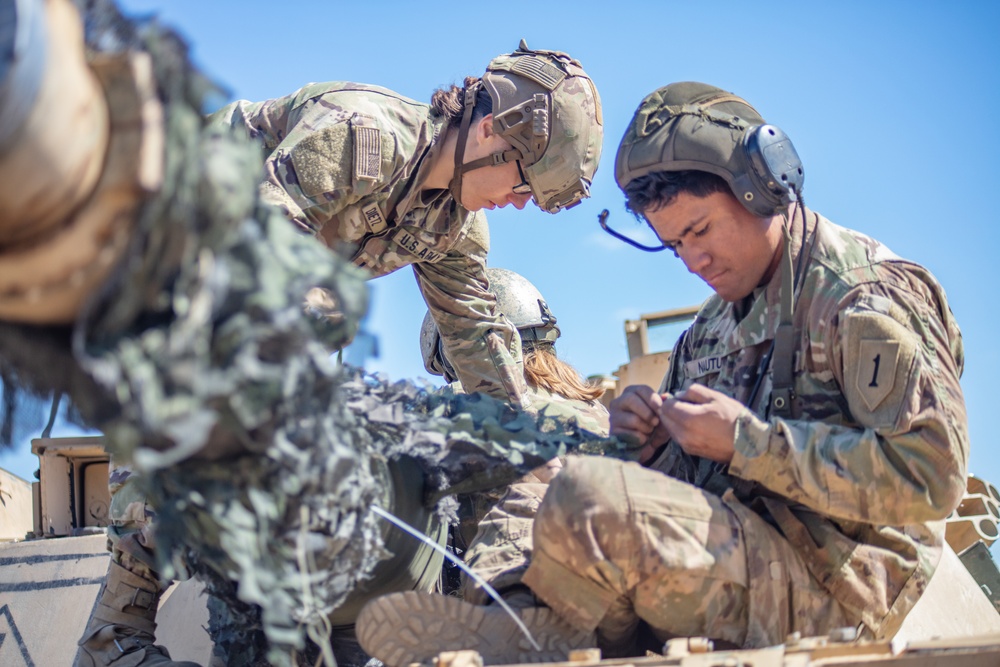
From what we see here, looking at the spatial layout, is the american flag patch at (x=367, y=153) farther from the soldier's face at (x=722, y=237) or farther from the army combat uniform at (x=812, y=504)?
the army combat uniform at (x=812, y=504)

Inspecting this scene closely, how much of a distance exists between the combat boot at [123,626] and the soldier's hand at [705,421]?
1818 mm

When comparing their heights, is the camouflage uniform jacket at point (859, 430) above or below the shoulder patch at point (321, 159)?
below

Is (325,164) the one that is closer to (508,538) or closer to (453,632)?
(508,538)

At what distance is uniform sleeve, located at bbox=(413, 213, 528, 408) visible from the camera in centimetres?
587

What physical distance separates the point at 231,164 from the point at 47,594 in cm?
406

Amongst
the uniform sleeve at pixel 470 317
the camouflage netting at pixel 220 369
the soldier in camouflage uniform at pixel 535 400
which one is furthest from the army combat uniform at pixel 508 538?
the uniform sleeve at pixel 470 317

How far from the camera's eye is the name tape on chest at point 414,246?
222 inches

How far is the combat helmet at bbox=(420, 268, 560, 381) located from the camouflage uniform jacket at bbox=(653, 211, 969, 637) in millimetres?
2973

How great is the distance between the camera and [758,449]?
10.2 feet

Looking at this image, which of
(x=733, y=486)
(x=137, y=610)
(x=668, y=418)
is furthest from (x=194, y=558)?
(x=733, y=486)

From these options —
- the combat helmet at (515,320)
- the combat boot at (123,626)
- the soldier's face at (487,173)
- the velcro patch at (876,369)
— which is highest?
the soldier's face at (487,173)

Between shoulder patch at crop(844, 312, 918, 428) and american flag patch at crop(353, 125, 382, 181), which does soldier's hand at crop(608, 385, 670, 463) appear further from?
american flag patch at crop(353, 125, 382, 181)

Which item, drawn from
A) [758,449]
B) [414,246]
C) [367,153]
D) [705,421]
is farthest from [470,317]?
[758,449]

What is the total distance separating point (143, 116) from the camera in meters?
1.83
